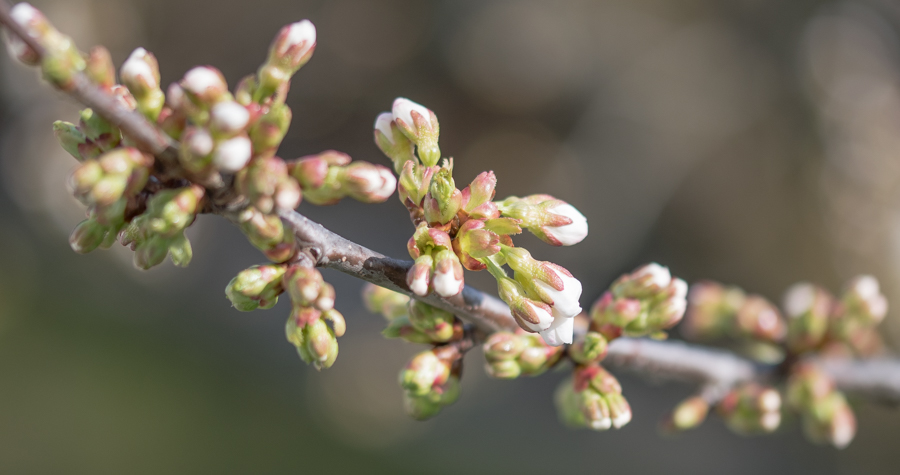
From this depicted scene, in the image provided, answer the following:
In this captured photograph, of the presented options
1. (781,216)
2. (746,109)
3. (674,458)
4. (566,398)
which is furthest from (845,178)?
(566,398)

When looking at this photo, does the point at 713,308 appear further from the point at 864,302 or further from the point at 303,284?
the point at 303,284

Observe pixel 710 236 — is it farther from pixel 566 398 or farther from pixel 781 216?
pixel 566 398

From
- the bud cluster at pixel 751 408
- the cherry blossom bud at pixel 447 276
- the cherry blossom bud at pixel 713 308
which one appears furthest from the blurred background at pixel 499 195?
the cherry blossom bud at pixel 447 276

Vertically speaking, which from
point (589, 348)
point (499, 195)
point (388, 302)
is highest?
point (589, 348)

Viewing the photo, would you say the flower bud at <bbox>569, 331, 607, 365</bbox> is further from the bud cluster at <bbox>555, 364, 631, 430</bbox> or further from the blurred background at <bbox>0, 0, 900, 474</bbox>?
the blurred background at <bbox>0, 0, 900, 474</bbox>

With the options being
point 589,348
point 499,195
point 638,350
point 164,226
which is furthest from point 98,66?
point 499,195

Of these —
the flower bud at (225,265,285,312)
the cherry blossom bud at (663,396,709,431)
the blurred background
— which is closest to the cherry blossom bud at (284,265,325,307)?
the flower bud at (225,265,285,312)

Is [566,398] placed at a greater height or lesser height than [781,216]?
lesser
